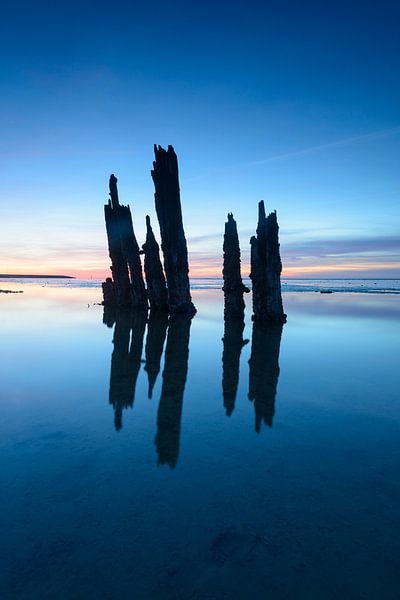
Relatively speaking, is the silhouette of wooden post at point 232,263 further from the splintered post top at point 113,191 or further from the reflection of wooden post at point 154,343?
the splintered post top at point 113,191

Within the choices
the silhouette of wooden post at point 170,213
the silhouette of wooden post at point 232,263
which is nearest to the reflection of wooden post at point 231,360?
the silhouette of wooden post at point 232,263

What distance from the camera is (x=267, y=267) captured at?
52.2 feet

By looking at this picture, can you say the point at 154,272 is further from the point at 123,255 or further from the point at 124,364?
the point at 124,364

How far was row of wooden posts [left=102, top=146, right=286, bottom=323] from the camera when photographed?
1620 centimetres

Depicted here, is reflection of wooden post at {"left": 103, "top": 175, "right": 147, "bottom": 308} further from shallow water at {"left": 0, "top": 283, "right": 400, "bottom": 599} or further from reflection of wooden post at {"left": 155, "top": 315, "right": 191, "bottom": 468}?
shallow water at {"left": 0, "top": 283, "right": 400, "bottom": 599}

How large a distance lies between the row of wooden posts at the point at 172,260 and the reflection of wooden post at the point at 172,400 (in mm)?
5548

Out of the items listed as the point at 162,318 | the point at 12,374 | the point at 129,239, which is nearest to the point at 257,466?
the point at 12,374

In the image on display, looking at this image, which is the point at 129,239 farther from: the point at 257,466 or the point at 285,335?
the point at 257,466

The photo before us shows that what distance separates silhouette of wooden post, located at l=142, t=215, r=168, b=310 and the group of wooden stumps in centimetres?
6

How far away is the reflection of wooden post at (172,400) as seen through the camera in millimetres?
4301

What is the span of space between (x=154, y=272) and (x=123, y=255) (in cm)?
344

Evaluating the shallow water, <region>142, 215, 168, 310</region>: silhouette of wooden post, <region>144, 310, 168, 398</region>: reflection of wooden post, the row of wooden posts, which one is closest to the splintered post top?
the row of wooden posts

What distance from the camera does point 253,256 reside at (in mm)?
16344

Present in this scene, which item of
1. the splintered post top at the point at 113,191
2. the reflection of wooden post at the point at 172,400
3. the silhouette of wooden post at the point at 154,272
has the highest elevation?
the splintered post top at the point at 113,191
